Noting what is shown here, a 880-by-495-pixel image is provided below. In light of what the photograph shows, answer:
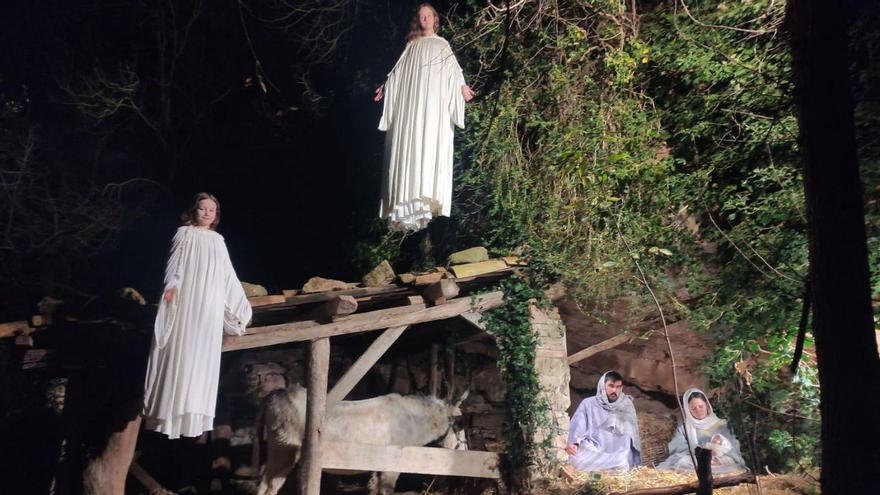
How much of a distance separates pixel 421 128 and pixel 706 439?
4.79m

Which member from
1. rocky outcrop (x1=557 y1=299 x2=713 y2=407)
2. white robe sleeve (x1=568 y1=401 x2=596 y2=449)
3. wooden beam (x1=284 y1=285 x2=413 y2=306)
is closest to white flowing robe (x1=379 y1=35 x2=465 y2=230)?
wooden beam (x1=284 y1=285 x2=413 y2=306)

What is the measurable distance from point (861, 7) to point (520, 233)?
4.05 m

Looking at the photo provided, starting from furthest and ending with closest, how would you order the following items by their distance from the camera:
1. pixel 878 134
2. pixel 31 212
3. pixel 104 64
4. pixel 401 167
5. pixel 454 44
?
1. pixel 104 64
2. pixel 31 212
3. pixel 454 44
4. pixel 878 134
5. pixel 401 167

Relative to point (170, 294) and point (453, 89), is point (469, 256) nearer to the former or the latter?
point (453, 89)

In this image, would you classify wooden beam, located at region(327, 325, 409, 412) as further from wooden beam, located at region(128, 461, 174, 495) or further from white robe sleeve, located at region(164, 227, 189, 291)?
wooden beam, located at region(128, 461, 174, 495)

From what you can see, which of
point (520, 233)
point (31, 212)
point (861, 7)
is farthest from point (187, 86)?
point (861, 7)

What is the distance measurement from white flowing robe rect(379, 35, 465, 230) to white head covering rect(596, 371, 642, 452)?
3.80 meters

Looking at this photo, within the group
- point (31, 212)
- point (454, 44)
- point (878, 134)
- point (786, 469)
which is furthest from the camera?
point (31, 212)

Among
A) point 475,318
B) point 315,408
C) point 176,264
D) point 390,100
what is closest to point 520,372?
point 475,318

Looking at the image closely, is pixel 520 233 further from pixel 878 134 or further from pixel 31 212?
pixel 31 212

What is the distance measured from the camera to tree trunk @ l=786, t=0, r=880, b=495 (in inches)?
149

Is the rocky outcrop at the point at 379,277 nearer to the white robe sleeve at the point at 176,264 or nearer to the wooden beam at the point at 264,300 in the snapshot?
the wooden beam at the point at 264,300

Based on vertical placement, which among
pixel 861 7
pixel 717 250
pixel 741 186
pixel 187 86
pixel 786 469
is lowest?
pixel 786 469

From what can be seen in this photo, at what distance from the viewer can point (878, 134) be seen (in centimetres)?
721
